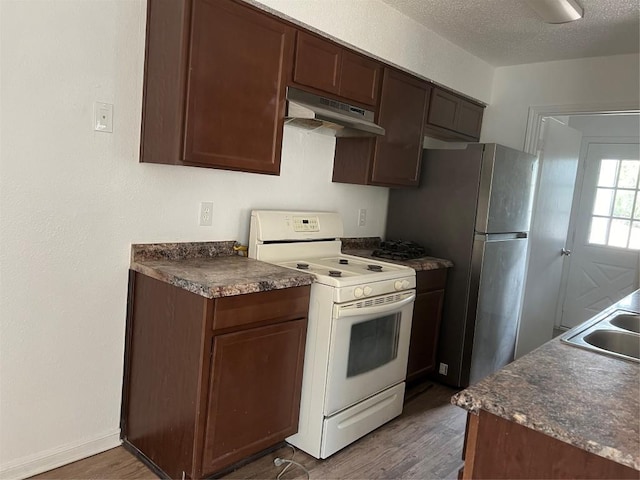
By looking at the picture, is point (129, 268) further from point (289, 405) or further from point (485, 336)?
point (485, 336)

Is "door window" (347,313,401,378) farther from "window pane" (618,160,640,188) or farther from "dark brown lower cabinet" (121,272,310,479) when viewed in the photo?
"window pane" (618,160,640,188)

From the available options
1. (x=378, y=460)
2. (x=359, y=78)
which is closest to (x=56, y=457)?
(x=378, y=460)

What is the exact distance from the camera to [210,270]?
83.7 inches

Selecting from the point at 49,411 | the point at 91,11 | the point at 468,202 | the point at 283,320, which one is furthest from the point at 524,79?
the point at 49,411

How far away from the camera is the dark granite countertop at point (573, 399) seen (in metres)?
0.96

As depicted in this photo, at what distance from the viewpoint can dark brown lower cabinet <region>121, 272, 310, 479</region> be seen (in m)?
1.91

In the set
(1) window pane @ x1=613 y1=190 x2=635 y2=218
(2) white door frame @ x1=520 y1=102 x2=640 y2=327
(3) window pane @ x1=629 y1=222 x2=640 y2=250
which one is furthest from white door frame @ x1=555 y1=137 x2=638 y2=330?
(2) white door frame @ x1=520 y1=102 x2=640 y2=327

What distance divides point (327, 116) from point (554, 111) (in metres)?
2.22

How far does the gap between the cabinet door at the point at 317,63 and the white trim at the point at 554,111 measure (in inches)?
75.6

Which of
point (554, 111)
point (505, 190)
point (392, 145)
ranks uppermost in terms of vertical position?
point (554, 111)

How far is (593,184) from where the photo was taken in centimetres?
497

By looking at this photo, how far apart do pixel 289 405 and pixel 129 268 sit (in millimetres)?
959

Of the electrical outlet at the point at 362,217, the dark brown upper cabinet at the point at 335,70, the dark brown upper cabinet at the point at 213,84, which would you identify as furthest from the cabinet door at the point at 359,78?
the electrical outlet at the point at 362,217

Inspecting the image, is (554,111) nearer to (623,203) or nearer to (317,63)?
(623,203)
